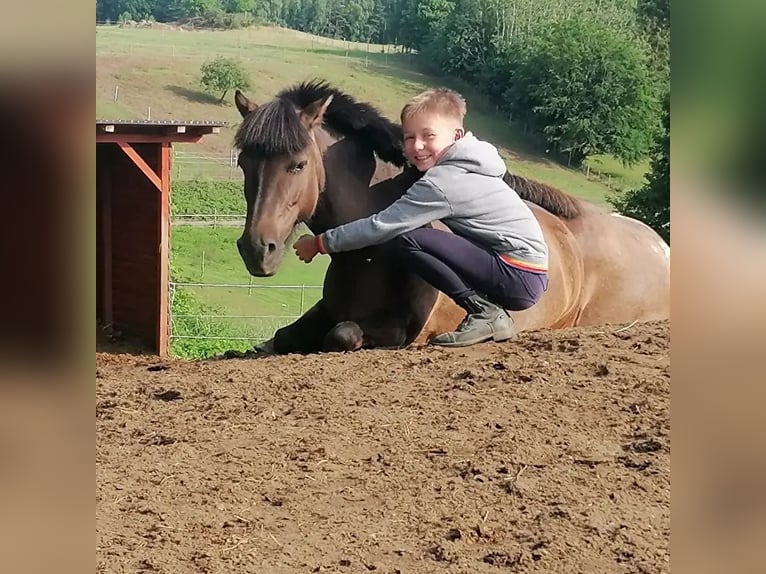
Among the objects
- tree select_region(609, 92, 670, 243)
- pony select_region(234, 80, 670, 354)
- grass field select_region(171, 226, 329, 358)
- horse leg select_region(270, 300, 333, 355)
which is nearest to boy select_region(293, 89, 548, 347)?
pony select_region(234, 80, 670, 354)

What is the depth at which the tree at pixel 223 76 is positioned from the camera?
565 inches

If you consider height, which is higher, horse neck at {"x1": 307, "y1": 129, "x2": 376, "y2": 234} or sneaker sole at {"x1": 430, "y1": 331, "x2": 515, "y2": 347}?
horse neck at {"x1": 307, "y1": 129, "x2": 376, "y2": 234}

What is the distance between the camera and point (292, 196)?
17.3 feet

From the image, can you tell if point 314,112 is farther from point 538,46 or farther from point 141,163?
point 538,46

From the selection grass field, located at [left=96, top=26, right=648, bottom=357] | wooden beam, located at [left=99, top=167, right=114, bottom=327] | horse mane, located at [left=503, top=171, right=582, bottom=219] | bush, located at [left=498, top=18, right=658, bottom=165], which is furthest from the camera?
bush, located at [left=498, top=18, right=658, bottom=165]

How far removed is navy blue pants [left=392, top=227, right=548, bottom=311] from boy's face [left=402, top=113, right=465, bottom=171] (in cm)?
52

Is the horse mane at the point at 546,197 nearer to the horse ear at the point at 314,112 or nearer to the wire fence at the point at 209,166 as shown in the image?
the horse ear at the point at 314,112

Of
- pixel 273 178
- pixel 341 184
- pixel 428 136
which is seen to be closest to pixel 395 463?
pixel 273 178

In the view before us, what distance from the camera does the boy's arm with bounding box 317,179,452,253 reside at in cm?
495

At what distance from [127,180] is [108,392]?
5.99 metres

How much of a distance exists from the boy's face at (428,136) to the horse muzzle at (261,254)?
949mm

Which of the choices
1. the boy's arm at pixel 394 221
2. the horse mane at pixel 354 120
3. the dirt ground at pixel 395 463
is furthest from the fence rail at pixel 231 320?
the dirt ground at pixel 395 463

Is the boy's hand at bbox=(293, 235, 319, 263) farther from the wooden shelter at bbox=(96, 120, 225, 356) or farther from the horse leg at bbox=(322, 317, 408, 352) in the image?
the wooden shelter at bbox=(96, 120, 225, 356)
